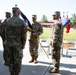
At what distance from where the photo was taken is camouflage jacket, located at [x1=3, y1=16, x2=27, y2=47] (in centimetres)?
660

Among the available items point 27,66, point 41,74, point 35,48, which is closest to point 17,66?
point 41,74

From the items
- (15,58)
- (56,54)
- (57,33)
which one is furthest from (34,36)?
(15,58)

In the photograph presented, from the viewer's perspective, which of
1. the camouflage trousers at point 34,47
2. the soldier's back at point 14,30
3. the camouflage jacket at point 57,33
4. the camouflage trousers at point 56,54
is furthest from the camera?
the camouflage trousers at point 34,47

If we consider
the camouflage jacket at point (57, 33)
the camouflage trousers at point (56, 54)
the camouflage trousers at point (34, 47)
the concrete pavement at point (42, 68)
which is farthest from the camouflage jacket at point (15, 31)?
the camouflage trousers at point (34, 47)

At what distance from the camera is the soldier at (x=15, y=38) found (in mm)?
6609

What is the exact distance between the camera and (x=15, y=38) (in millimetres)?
6652

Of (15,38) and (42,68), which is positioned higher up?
(15,38)

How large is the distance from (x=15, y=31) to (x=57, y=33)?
1498mm

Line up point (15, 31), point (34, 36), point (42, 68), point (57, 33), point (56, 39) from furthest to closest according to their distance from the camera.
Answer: point (34, 36) → point (42, 68) → point (56, 39) → point (57, 33) → point (15, 31)

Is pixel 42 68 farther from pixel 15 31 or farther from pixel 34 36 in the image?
pixel 15 31

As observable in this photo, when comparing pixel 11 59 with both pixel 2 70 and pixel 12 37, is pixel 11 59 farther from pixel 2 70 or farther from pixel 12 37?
pixel 2 70

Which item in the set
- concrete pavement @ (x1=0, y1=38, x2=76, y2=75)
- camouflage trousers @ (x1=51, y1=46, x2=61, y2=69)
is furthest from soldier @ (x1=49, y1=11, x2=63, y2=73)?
concrete pavement @ (x1=0, y1=38, x2=76, y2=75)

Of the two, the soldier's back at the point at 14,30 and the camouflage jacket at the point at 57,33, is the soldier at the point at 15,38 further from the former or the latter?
the camouflage jacket at the point at 57,33

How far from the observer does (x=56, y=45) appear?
7.79m
